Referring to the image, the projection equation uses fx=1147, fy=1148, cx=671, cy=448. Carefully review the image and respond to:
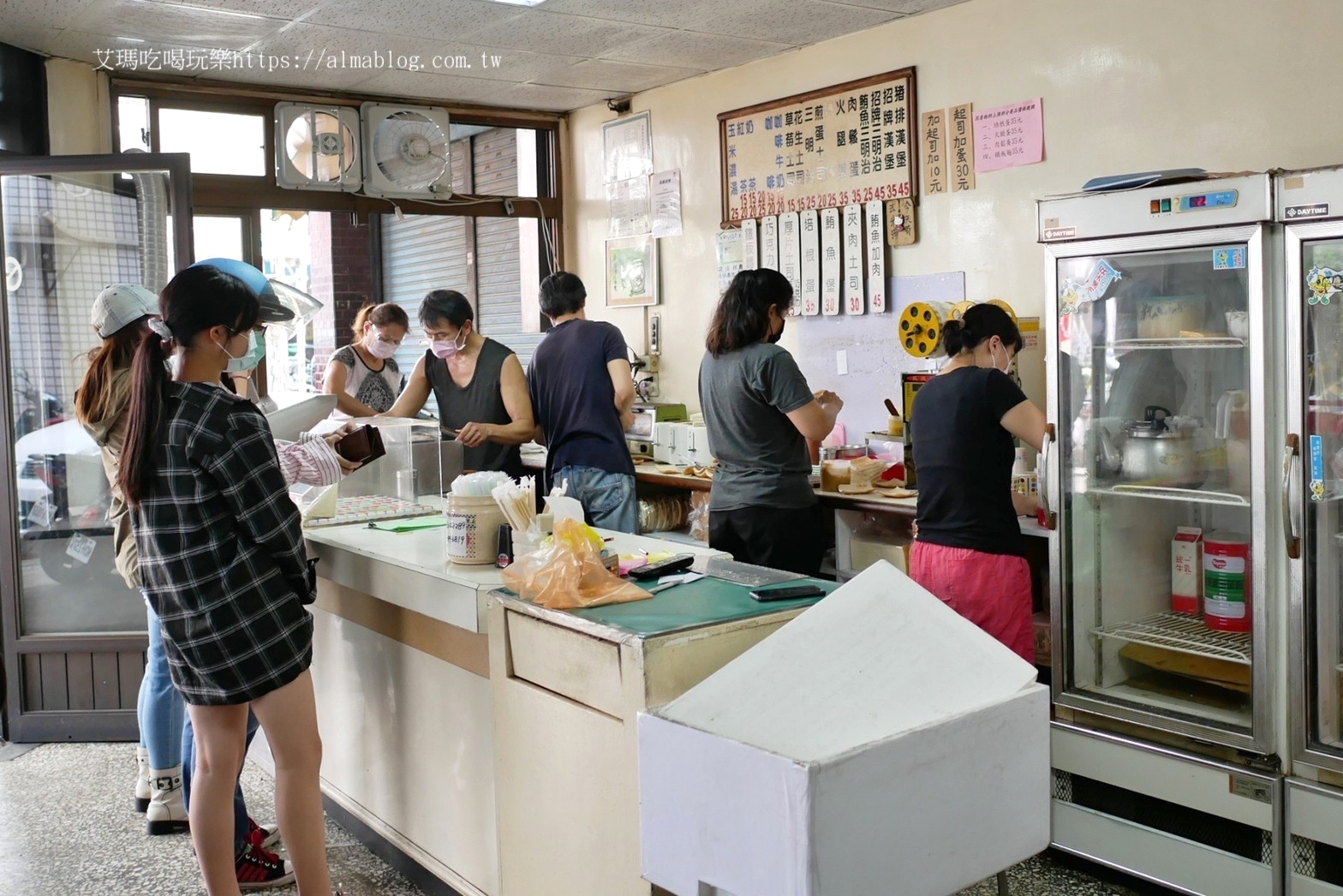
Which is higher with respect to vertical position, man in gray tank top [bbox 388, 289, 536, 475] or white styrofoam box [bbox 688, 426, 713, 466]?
man in gray tank top [bbox 388, 289, 536, 475]

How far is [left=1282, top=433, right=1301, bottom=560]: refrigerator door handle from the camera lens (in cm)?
274

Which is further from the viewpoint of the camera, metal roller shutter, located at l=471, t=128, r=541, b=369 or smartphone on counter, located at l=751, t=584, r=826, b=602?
metal roller shutter, located at l=471, t=128, r=541, b=369

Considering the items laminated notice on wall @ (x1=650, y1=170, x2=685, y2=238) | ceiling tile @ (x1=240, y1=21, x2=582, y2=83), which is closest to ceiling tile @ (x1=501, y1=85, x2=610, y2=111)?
ceiling tile @ (x1=240, y1=21, x2=582, y2=83)

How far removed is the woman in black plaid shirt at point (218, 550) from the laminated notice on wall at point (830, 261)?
9.66ft

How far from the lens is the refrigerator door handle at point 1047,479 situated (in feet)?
10.6

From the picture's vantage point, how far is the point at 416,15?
4484 mm

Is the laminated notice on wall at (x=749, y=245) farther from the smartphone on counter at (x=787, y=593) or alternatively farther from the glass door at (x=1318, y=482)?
the smartphone on counter at (x=787, y=593)

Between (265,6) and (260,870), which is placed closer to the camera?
(260,870)

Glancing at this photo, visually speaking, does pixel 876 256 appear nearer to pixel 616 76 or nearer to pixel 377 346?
pixel 616 76

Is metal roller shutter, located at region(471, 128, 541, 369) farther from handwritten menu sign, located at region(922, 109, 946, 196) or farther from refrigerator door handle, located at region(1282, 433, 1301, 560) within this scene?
refrigerator door handle, located at region(1282, 433, 1301, 560)

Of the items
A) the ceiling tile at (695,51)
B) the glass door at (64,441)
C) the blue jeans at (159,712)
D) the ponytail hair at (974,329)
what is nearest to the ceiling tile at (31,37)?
the glass door at (64,441)

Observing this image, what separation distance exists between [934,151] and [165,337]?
3130 mm

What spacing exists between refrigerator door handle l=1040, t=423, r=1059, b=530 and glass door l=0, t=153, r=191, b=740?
3316mm

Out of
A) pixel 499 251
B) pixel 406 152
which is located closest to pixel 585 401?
pixel 406 152
